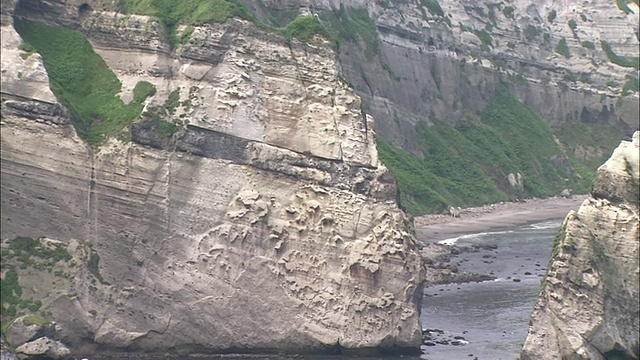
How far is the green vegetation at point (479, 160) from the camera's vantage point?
371ft

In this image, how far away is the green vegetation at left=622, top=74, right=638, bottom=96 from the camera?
158 metres

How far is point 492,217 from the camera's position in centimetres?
11344

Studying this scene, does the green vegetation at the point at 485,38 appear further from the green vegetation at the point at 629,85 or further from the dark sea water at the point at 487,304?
the dark sea water at the point at 487,304

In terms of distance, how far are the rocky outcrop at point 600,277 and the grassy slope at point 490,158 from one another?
63.6 meters

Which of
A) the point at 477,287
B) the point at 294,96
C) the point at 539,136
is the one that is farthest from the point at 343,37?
the point at 294,96

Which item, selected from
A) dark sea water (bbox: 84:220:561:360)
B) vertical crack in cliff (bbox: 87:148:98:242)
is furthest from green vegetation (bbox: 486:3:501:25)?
vertical crack in cliff (bbox: 87:148:98:242)

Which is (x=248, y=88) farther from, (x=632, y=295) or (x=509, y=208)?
(x=509, y=208)

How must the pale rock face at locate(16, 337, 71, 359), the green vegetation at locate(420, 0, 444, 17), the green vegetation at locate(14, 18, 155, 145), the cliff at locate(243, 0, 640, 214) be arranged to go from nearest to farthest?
the pale rock face at locate(16, 337, 71, 359), the green vegetation at locate(14, 18, 155, 145), the cliff at locate(243, 0, 640, 214), the green vegetation at locate(420, 0, 444, 17)

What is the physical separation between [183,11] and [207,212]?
30.6ft

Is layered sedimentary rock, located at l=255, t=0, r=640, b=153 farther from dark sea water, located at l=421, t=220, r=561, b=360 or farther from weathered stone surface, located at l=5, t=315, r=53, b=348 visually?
Result: weathered stone surface, located at l=5, t=315, r=53, b=348

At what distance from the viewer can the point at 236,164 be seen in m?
50.1

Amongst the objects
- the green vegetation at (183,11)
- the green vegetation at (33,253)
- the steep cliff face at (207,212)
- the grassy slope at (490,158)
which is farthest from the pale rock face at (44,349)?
the grassy slope at (490,158)

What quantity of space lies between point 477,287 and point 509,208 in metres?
49.7

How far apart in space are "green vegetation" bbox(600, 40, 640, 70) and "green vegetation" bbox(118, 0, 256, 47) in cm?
11684
